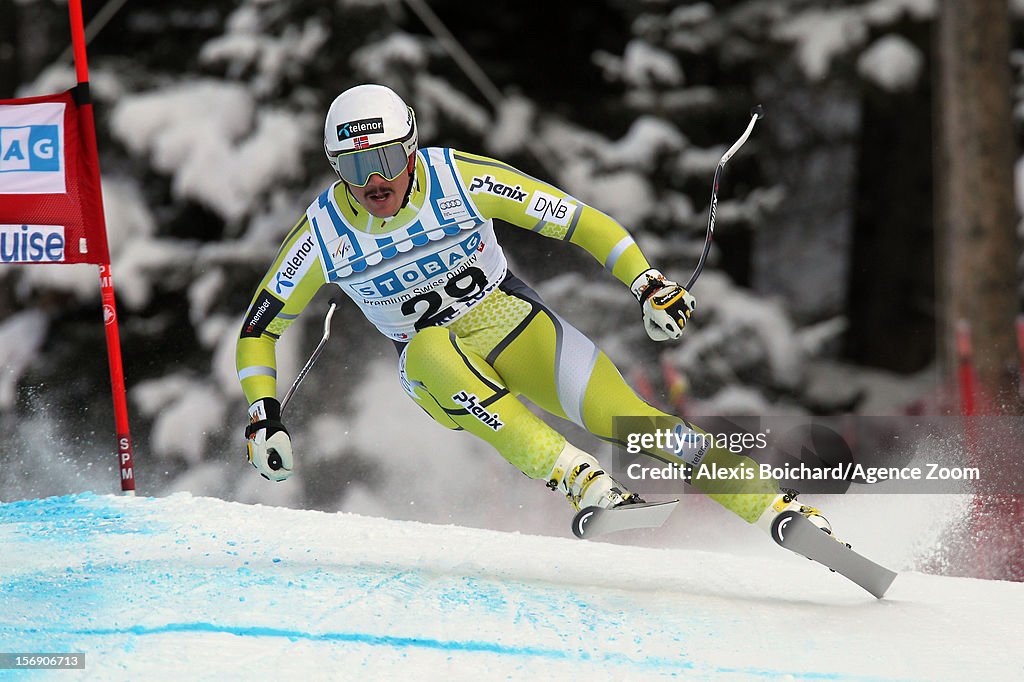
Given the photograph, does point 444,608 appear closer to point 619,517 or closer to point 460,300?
point 619,517

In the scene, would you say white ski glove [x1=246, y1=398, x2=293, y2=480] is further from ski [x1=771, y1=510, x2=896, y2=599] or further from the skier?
ski [x1=771, y1=510, x2=896, y2=599]

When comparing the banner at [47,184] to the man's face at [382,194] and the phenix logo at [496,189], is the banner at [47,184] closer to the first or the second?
the man's face at [382,194]

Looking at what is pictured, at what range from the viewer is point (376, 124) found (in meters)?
3.29

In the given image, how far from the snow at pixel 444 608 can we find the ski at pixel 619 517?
11.1 inches

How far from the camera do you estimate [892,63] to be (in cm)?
717

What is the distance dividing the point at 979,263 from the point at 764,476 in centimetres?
370

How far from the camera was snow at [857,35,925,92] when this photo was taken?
23.5 feet

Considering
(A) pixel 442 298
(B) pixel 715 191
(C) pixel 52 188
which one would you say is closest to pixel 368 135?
(A) pixel 442 298

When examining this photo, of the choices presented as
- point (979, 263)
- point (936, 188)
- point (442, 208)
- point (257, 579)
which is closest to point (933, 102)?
point (936, 188)

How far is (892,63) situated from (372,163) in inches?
200

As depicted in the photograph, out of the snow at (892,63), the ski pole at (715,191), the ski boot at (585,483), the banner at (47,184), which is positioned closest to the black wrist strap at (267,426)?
the ski boot at (585,483)

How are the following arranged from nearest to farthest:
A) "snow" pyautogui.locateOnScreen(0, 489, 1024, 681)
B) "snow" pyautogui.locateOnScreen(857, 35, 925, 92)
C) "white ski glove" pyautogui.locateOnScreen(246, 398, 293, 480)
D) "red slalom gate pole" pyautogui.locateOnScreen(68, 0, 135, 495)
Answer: "snow" pyautogui.locateOnScreen(0, 489, 1024, 681) → "white ski glove" pyautogui.locateOnScreen(246, 398, 293, 480) → "red slalom gate pole" pyautogui.locateOnScreen(68, 0, 135, 495) → "snow" pyautogui.locateOnScreen(857, 35, 925, 92)

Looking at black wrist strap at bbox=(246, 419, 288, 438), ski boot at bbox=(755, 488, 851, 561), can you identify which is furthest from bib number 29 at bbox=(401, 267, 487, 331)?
ski boot at bbox=(755, 488, 851, 561)

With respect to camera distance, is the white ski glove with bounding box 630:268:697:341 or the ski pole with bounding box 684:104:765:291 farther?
the ski pole with bounding box 684:104:765:291
